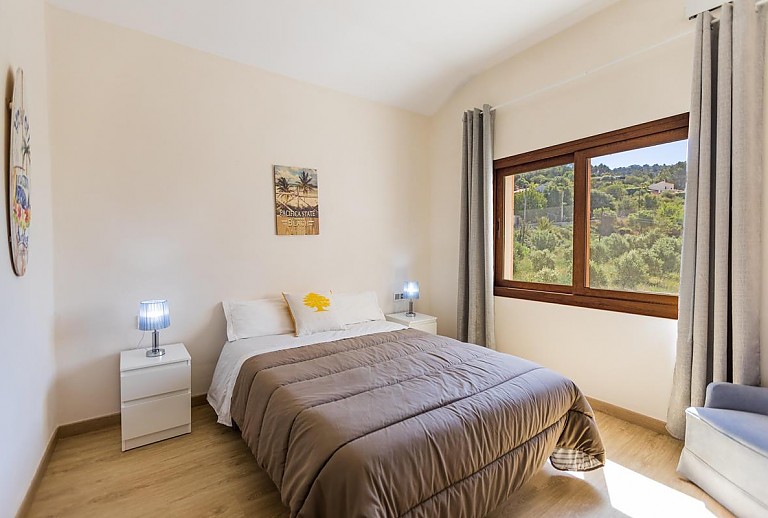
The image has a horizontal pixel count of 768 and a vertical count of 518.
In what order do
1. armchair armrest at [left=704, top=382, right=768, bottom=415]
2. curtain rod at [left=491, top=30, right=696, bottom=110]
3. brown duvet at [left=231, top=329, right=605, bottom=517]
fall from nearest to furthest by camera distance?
1. brown duvet at [left=231, top=329, right=605, bottom=517]
2. armchair armrest at [left=704, top=382, right=768, bottom=415]
3. curtain rod at [left=491, top=30, right=696, bottom=110]

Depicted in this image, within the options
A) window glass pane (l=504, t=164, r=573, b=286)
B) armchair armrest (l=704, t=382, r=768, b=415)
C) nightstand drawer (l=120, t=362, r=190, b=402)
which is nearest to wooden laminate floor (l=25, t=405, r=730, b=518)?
nightstand drawer (l=120, t=362, r=190, b=402)

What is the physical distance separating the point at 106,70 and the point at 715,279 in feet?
13.7

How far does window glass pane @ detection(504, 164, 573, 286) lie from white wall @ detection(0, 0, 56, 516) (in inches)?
138

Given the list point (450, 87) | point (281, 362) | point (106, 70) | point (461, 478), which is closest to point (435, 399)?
point (461, 478)

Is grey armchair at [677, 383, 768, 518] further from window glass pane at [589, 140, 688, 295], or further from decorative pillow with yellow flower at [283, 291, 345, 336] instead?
decorative pillow with yellow flower at [283, 291, 345, 336]

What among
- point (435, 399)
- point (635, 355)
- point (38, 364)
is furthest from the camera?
point (635, 355)

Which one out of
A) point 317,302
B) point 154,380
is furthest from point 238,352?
point 317,302

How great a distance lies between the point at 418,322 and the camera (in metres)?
3.59

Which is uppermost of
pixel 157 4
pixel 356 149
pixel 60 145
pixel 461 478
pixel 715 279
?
pixel 157 4

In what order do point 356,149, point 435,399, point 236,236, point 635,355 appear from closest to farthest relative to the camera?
1. point 435,399
2. point 635,355
3. point 236,236
4. point 356,149

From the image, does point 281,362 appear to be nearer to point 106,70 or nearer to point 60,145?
point 60,145

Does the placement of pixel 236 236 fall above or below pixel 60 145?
below

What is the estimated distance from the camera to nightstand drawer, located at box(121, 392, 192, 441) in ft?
7.29

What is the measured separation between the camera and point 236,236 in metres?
3.02
